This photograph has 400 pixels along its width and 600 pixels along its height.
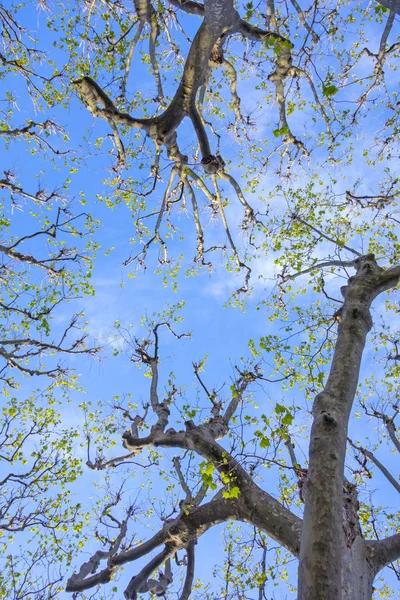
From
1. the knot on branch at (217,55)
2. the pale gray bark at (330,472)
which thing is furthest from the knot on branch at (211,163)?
the pale gray bark at (330,472)

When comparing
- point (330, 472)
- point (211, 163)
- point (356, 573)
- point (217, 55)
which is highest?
point (217, 55)

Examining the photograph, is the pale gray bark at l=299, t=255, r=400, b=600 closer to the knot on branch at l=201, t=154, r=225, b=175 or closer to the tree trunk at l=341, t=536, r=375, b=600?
the tree trunk at l=341, t=536, r=375, b=600

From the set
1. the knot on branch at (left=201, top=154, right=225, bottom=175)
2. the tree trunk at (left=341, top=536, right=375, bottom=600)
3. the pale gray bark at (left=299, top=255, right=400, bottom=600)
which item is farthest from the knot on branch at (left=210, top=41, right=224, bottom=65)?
the tree trunk at (left=341, top=536, right=375, bottom=600)

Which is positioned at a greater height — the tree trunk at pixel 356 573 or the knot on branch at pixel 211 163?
the knot on branch at pixel 211 163

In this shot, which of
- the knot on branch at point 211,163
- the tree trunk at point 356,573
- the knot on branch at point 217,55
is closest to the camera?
the tree trunk at point 356,573

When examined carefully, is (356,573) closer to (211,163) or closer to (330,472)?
(330,472)

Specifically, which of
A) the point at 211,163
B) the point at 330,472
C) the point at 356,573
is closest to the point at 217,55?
the point at 211,163

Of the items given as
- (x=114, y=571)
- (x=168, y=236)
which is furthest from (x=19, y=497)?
(x=168, y=236)

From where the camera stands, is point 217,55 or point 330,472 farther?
Answer: point 217,55

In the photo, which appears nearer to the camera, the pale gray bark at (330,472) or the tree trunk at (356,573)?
the pale gray bark at (330,472)

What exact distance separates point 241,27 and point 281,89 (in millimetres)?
1407

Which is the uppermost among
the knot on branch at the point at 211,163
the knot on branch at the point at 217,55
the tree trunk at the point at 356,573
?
the knot on branch at the point at 217,55

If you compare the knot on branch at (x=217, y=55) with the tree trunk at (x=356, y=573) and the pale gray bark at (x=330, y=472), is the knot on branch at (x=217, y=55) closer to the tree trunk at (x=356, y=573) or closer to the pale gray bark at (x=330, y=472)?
the pale gray bark at (x=330, y=472)

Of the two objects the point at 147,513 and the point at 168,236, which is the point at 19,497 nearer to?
the point at 147,513
